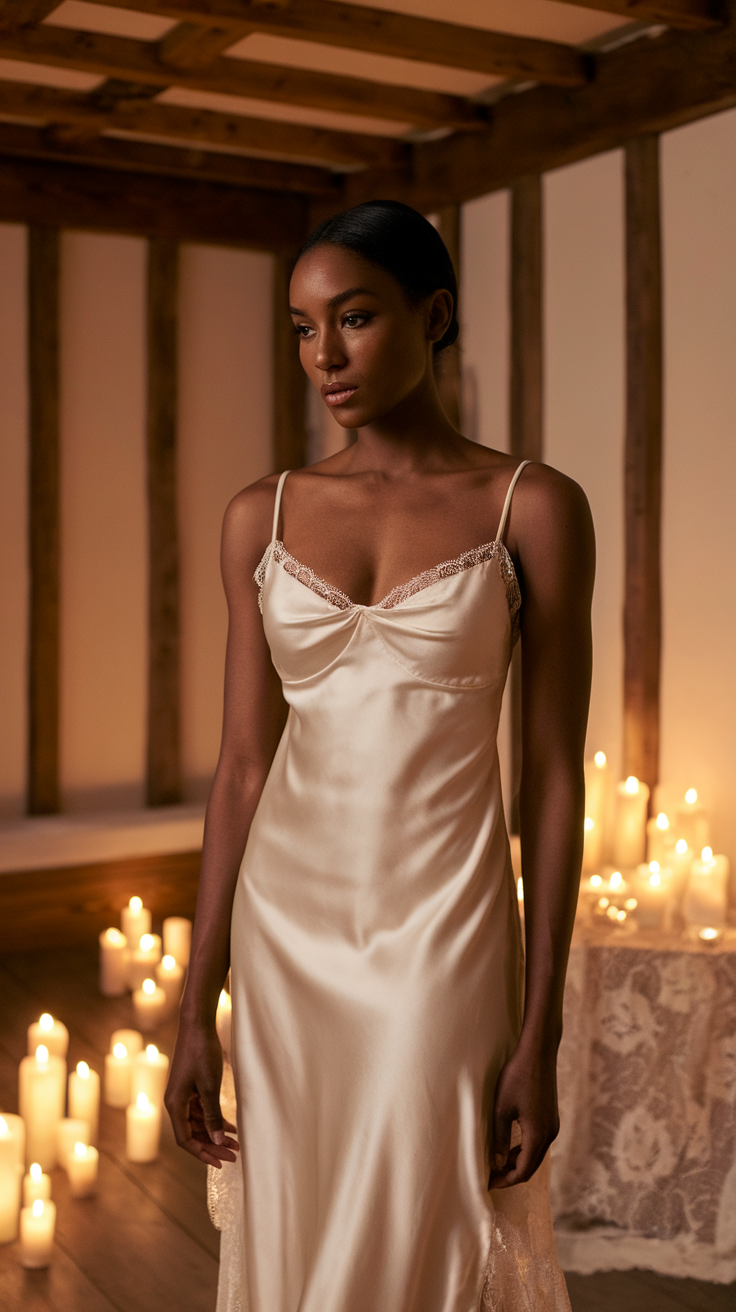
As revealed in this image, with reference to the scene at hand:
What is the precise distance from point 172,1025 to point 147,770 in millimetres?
1292

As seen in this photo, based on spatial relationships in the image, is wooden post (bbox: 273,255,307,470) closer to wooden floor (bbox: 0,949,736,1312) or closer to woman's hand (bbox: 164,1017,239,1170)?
wooden floor (bbox: 0,949,736,1312)

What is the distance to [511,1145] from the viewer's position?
1.09 meters

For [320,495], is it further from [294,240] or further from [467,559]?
[294,240]

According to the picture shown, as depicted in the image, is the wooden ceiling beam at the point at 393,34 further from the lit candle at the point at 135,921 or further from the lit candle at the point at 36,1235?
the lit candle at the point at 36,1235

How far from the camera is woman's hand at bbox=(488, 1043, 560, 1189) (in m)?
1.05

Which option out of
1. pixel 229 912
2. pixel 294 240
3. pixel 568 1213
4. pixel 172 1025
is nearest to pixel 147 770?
pixel 172 1025

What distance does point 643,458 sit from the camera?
3.35 m

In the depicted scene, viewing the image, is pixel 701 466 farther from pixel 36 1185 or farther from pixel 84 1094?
pixel 36 1185

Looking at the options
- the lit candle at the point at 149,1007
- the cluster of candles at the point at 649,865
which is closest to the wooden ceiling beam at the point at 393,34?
the cluster of candles at the point at 649,865

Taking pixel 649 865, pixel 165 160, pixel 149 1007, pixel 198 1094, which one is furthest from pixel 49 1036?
pixel 165 160

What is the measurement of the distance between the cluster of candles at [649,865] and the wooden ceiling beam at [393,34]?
1.77 meters

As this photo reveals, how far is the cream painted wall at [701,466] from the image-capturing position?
10.2ft

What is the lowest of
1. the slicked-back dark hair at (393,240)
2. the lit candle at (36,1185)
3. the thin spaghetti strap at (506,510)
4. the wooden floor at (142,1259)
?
the wooden floor at (142,1259)

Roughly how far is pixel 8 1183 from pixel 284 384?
10.1 feet
